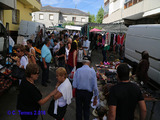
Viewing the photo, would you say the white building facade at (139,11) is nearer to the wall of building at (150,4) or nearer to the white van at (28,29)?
the wall of building at (150,4)

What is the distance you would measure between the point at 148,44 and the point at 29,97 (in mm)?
5896

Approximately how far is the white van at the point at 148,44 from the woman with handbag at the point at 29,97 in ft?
16.4

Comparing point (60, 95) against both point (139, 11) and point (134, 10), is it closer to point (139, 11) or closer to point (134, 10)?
point (139, 11)

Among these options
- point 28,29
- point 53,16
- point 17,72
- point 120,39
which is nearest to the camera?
point 17,72

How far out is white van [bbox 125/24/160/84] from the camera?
19.0 feet

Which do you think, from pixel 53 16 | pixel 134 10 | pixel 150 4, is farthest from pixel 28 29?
pixel 53 16

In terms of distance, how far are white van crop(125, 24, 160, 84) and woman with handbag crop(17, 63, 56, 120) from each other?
501 cm

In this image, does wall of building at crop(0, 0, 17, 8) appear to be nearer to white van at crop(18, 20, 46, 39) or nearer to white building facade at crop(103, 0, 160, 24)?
white van at crop(18, 20, 46, 39)

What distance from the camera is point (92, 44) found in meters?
16.0

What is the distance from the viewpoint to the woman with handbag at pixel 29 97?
237 centimetres

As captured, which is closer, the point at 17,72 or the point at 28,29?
the point at 17,72

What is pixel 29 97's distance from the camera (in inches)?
93.9

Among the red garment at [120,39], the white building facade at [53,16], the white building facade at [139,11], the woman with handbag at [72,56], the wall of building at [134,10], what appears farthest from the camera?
the white building facade at [53,16]

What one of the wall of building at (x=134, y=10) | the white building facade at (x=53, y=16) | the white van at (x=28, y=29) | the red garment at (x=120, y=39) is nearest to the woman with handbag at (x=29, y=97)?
the white van at (x=28, y=29)
